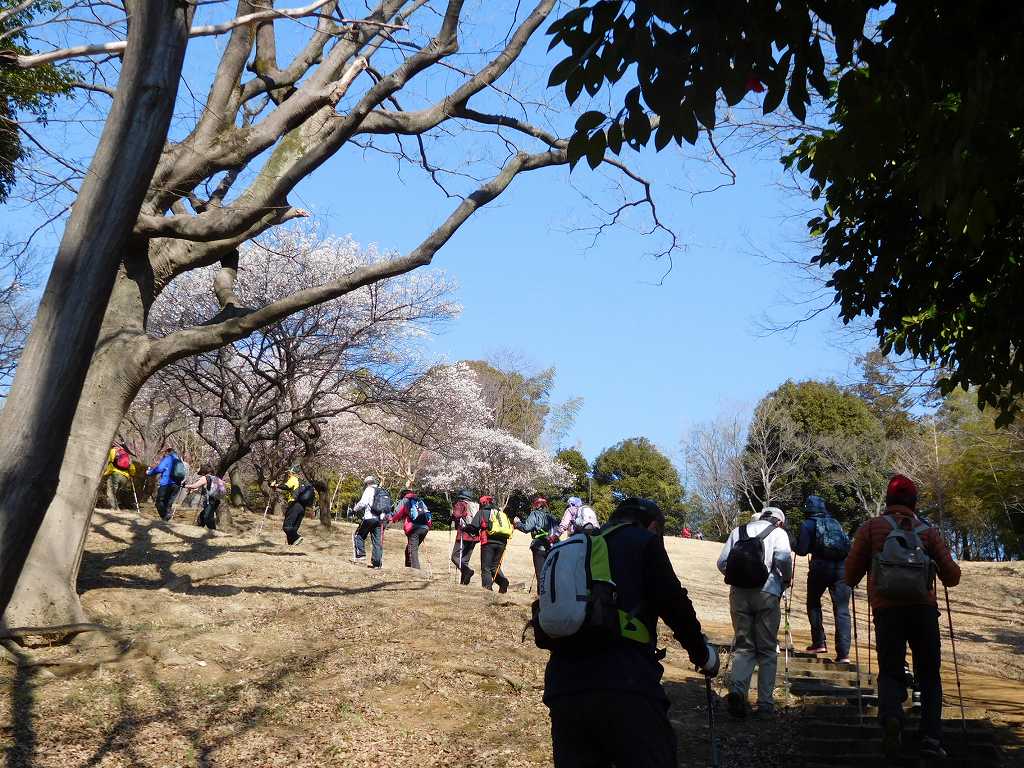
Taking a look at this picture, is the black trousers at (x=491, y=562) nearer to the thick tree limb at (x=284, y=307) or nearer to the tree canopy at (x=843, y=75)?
the thick tree limb at (x=284, y=307)

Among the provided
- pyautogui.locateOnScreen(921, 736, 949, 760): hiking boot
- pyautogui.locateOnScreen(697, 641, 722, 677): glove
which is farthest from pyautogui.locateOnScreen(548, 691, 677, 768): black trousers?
pyautogui.locateOnScreen(921, 736, 949, 760): hiking boot

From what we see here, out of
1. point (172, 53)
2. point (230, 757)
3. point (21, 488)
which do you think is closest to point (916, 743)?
point (230, 757)

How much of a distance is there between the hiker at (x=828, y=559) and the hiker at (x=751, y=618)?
6.51 ft

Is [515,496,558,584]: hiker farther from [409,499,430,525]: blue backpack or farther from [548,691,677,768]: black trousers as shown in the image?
[548,691,677,768]: black trousers

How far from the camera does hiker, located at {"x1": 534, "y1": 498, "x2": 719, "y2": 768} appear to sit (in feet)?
11.4

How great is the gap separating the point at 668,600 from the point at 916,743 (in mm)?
3694

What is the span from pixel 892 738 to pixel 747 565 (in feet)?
6.92

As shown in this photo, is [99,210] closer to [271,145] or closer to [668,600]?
[668,600]

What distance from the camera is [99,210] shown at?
4020mm

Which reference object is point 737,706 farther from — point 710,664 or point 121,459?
point 121,459

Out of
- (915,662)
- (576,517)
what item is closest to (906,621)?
(915,662)

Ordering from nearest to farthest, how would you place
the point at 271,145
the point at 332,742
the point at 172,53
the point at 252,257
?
the point at 172,53 < the point at 332,742 < the point at 271,145 < the point at 252,257

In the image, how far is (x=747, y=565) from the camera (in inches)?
316

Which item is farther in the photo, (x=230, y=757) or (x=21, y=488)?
(x=230, y=757)
